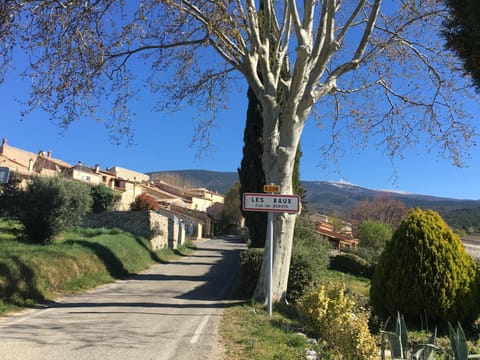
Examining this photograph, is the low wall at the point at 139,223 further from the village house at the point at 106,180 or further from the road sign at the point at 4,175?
the road sign at the point at 4,175

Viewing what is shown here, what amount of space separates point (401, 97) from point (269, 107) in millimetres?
5284

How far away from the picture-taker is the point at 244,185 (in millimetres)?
18500

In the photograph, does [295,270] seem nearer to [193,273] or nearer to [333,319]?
[333,319]

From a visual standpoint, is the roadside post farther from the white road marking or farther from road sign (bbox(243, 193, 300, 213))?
the white road marking

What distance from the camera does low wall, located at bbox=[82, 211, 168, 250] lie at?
23469 mm

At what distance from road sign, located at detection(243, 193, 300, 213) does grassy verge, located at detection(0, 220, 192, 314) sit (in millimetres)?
5266

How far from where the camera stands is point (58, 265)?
1141 centimetres

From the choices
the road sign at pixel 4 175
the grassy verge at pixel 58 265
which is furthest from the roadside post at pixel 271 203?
the grassy verge at pixel 58 265

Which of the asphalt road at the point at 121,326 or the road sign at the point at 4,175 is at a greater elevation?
the road sign at the point at 4,175

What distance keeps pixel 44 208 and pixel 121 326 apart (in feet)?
26.7

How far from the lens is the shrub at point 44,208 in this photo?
14.0 meters

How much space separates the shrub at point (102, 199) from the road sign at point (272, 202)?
81.9 ft

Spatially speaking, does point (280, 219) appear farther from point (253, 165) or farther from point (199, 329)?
point (253, 165)

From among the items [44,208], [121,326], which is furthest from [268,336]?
[44,208]
